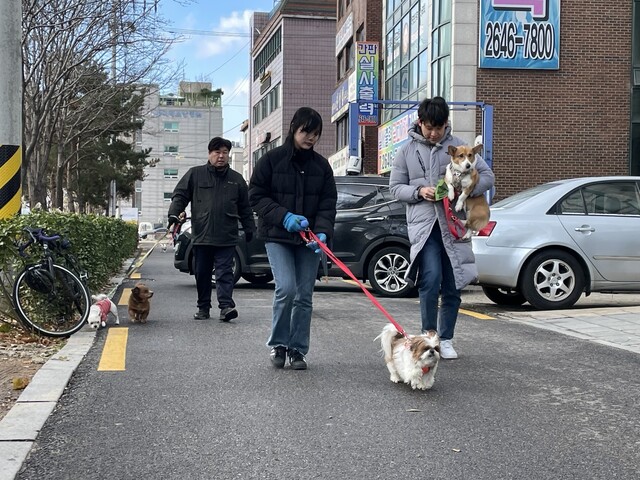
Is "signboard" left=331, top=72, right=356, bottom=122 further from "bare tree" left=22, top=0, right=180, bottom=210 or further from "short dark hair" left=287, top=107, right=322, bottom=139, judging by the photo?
"short dark hair" left=287, top=107, right=322, bottom=139

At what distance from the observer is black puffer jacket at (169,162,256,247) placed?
8164 mm

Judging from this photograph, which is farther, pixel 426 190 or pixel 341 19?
pixel 341 19

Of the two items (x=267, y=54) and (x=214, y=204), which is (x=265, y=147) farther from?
(x=214, y=204)

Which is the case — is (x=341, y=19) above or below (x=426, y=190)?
above

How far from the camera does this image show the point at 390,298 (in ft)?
36.7

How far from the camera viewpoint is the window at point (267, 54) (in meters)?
52.9

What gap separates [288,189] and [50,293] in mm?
2745

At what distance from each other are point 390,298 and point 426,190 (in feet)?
19.2

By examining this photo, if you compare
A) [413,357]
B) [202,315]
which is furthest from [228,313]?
[413,357]

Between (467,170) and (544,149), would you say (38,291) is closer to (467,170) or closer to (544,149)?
(467,170)

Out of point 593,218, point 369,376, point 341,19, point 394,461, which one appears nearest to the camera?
point 394,461

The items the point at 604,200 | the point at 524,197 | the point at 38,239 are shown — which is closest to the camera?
the point at 38,239

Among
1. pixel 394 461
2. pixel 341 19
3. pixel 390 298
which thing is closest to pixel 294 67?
pixel 341 19

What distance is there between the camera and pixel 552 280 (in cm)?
899
